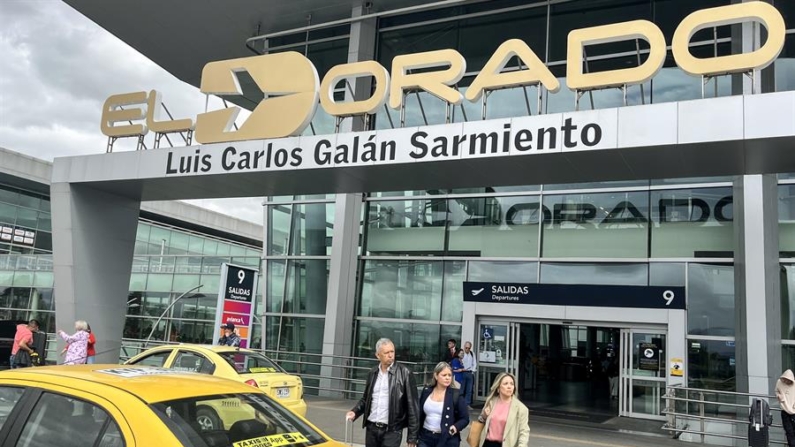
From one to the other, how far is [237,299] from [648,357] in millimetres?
9862

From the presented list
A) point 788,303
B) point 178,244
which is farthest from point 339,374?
point 178,244

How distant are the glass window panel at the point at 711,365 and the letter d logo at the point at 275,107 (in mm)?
10547

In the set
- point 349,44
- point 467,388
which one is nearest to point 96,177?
point 349,44

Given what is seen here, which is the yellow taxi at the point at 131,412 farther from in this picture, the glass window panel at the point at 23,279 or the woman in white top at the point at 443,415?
the glass window panel at the point at 23,279

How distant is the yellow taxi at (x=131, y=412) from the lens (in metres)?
3.74

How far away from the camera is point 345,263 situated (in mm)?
18969

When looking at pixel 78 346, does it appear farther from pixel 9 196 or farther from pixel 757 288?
pixel 9 196

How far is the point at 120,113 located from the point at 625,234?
13.3 m

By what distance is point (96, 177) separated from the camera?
15891 millimetres

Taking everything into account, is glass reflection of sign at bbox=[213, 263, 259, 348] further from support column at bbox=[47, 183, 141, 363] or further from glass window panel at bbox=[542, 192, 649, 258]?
glass window panel at bbox=[542, 192, 649, 258]

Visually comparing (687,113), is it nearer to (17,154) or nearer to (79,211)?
(79,211)

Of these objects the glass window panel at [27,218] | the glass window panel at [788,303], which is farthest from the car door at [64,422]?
the glass window panel at [27,218]

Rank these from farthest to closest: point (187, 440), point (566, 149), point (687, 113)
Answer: point (566, 149) → point (687, 113) → point (187, 440)

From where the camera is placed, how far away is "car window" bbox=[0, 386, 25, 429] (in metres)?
4.22
